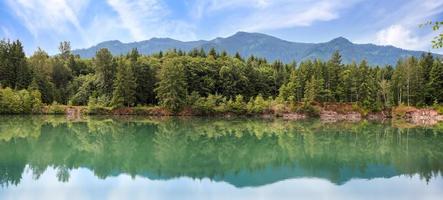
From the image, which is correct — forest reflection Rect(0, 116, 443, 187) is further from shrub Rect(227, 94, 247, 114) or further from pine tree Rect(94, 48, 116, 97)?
pine tree Rect(94, 48, 116, 97)

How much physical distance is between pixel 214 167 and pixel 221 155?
4.08 meters

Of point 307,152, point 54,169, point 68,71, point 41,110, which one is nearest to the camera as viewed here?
point 54,169

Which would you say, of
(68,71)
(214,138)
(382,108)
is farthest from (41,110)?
(382,108)

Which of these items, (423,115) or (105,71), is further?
(105,71)

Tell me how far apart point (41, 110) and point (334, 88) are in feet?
144

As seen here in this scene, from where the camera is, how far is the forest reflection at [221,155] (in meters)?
17.6

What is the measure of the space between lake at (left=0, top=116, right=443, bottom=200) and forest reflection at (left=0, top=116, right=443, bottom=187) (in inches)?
1.9

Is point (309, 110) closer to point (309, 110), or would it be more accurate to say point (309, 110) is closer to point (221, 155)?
point (309, 110)

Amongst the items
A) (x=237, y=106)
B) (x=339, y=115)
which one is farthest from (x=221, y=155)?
(x=339, y=115)

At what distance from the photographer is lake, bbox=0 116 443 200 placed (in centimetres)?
1429

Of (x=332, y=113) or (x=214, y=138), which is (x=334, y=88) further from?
(x=214, y=138)

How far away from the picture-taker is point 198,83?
224 ft

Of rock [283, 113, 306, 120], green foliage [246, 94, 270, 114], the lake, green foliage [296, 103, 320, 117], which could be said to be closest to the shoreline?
rock [283, 113, 306, 120]

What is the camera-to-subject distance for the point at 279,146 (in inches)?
1089
